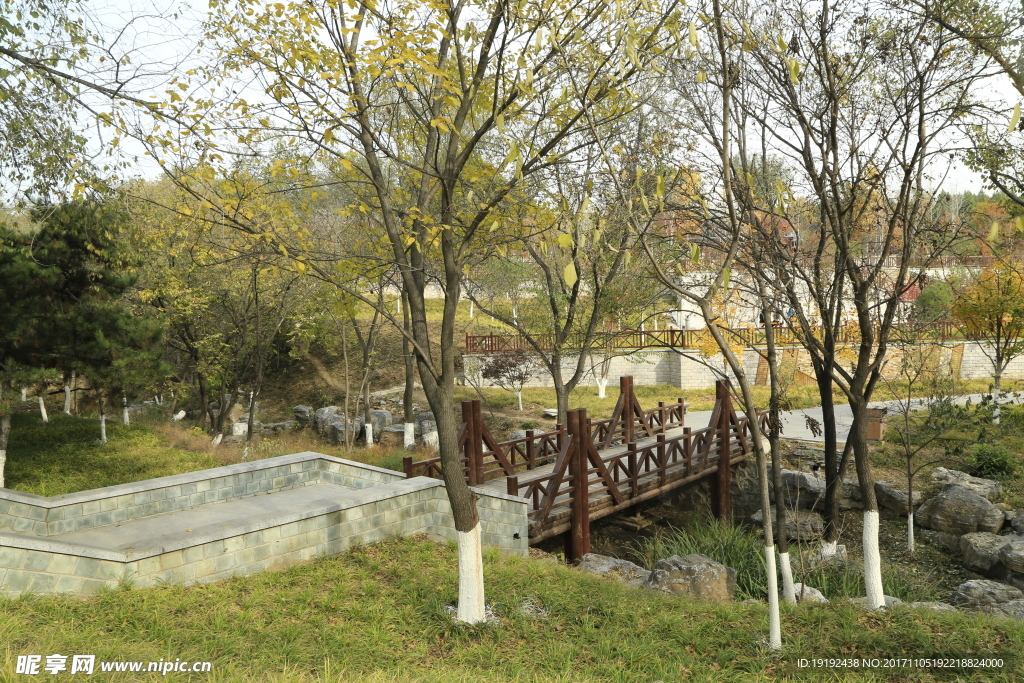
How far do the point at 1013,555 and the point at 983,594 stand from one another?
1621mm

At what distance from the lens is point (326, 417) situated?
22.3m

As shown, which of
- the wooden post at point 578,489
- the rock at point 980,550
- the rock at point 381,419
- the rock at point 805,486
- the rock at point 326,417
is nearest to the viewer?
the wooden post at point 578,489

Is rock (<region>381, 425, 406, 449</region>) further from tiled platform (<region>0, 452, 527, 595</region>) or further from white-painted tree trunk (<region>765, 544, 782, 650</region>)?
white-painted tree trunk (<region>765, 544, 782, 650</region>)

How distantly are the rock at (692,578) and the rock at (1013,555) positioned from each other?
485 centimetres

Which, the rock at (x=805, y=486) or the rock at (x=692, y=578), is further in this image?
the rock at (x=805, y=486)

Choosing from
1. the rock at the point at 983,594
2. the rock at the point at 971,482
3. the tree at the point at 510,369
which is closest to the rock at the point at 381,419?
the tree at the point at 510,369

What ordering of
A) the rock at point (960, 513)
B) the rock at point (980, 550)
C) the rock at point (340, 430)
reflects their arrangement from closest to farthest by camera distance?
1. the rock at point (980, 550)
2. the rock at point (960, 513)
3. the rock at point (340, 430)

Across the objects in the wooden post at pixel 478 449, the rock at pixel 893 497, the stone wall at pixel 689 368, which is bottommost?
the rock at pixel 893 497

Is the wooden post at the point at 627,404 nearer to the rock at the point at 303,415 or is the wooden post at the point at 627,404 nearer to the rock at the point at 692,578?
the rock at the point at 692,578

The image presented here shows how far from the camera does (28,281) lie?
10.3 metres

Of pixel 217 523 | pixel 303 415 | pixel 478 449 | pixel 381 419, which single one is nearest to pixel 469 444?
pixel 478 449

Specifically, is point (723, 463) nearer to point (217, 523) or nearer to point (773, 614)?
point (773, 614)

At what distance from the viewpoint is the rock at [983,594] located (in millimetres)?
8961

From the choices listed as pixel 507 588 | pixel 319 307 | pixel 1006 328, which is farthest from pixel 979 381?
pixel 507 588
